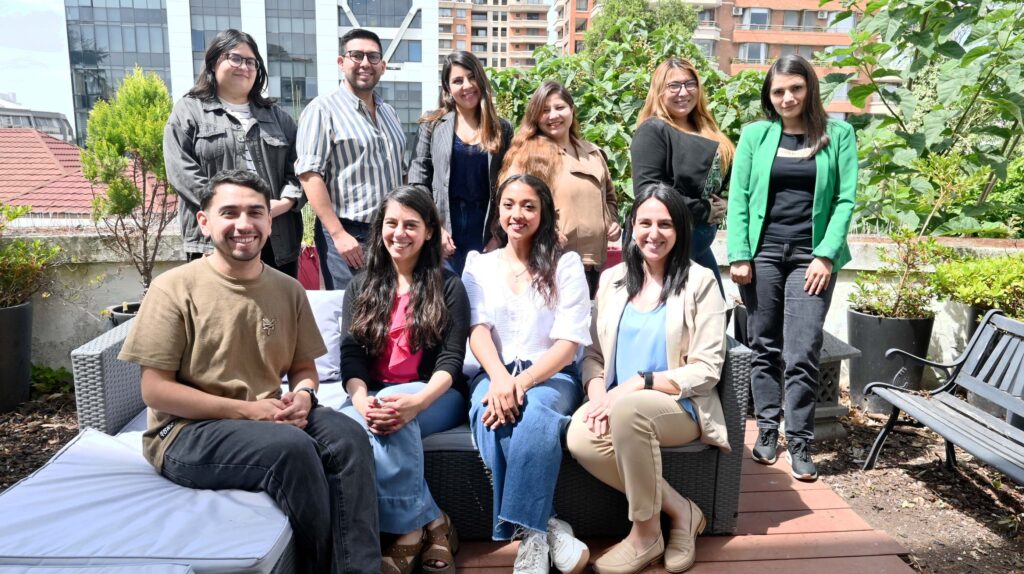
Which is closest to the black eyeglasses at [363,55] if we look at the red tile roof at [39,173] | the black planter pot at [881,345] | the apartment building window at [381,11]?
the black planter pot at [881,345]

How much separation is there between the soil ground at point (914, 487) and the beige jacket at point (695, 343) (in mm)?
864

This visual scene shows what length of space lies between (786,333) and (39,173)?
920 centimetres

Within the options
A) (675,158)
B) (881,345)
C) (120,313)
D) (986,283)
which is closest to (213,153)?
(120,313)

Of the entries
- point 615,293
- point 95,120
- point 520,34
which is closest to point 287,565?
point 615,293

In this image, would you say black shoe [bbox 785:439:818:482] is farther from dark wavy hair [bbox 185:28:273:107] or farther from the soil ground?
dark wavy hair [bbox 185:28:273:107]

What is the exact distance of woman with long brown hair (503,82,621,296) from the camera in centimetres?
302

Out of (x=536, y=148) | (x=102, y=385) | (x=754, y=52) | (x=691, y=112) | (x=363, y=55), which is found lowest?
(x=102, y=385)

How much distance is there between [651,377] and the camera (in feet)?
7.89

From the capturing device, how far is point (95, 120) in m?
3.93

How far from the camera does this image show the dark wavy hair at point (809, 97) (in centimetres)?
288

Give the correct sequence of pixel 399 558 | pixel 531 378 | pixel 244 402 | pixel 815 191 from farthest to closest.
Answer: pixel 815 191 < pixel 531 378 < pixel 399 558 < pixel 244 402

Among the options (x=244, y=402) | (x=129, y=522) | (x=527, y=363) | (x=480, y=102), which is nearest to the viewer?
(x=129, y=522)

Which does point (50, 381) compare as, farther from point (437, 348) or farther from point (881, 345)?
point (881, 345)

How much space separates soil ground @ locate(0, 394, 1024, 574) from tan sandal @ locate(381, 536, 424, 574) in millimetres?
1691
